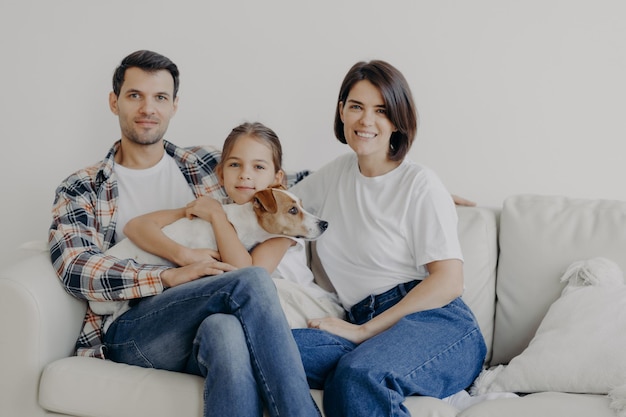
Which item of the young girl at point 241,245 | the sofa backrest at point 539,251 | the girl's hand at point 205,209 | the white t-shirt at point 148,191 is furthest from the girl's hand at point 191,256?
the sofa backrest at point 539,251

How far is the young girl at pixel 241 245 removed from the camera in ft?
7.32

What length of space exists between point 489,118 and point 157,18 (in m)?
1.39

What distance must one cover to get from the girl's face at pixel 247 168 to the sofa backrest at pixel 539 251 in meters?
0.83

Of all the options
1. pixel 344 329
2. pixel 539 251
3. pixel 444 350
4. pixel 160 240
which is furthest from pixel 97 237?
pixel 539 251

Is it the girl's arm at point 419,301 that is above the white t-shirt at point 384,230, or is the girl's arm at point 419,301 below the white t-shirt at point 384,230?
below

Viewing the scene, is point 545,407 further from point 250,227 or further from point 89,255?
point 89,255

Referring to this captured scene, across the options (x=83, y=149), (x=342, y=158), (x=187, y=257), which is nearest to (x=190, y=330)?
(x=187, y=257)

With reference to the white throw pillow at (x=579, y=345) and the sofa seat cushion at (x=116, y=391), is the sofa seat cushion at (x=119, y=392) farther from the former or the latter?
the white throw pillow at (x=579, y=345)

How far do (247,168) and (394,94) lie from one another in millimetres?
519

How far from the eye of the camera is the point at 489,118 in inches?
108

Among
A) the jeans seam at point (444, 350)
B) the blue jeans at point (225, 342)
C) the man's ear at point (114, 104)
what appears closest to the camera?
the blue jeans at point (225, 342)

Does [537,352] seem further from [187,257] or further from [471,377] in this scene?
[187,257]

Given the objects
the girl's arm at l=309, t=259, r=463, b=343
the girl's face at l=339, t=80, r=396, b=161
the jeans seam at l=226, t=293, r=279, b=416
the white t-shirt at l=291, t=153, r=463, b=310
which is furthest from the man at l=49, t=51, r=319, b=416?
the girl's face at l=339, t=80, r=396, b=161

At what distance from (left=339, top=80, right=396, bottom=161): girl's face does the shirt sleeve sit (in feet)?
2.33
